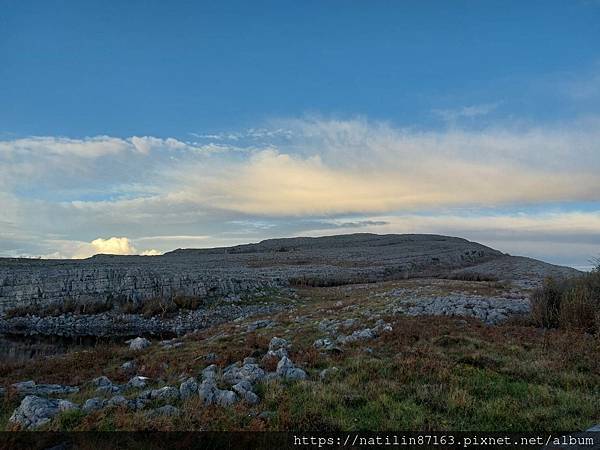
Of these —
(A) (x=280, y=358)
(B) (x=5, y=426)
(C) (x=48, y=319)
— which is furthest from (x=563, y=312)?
(C) (x=48, y=319)

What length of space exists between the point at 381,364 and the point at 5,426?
852cm

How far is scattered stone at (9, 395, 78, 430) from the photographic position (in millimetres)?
8248

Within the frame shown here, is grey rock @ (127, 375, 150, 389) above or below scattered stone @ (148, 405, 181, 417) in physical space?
below

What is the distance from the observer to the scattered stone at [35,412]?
27.1 feet

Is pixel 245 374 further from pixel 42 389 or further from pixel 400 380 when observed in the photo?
pixel 42 389

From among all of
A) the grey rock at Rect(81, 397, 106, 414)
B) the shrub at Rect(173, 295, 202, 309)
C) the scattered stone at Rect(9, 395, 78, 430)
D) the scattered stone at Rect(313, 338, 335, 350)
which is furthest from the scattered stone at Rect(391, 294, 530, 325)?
the shrub at Rect(173, 295, 202, 309)

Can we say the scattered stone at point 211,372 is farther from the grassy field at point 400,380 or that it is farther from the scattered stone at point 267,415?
the scattered stone at point 267,415

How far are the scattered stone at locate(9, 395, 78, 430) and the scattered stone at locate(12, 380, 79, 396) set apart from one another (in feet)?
8.05

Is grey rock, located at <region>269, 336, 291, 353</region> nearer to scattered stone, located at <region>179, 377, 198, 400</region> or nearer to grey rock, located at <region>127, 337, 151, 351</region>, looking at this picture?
scattered stone, located at <region>179, 377, 198, 400</region>

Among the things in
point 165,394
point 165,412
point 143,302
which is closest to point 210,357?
point 165,394

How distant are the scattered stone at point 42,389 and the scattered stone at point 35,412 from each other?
8.05 ft

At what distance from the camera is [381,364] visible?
11828mm

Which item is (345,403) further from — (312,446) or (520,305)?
(520,305)

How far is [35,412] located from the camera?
8570 mm
